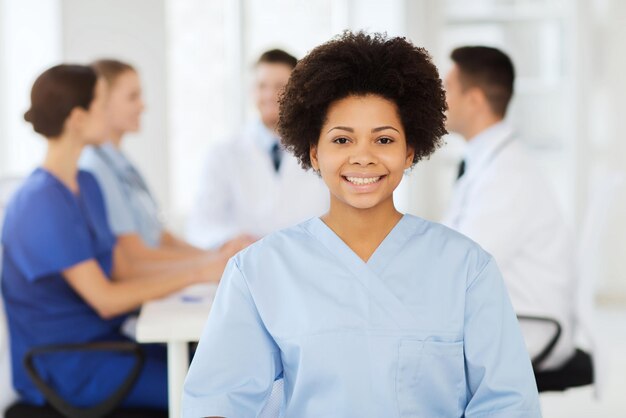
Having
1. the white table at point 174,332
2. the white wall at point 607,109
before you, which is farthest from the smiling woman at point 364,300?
the white wall at point 607,109

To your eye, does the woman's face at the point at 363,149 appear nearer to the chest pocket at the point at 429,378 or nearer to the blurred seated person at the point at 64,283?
the chest pocket at the point at 429,378

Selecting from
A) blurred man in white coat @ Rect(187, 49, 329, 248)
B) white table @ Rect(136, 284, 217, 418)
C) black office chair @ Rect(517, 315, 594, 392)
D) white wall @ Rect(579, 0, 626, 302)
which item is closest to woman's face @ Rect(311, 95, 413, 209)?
white table @ Rect(136, 284, 217, 418)

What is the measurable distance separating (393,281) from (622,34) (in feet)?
15.0

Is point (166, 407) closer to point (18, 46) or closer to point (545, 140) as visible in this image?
point (18, 46)

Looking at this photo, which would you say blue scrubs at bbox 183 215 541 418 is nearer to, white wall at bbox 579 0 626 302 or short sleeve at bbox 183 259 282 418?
short sleeve at bbox 183 259 282 418

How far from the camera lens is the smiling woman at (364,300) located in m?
1.50

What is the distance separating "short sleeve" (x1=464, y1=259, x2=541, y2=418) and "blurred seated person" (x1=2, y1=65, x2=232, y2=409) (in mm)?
1062

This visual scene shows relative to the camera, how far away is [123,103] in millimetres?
3469

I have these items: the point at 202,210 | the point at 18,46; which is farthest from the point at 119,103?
the point at 18,46

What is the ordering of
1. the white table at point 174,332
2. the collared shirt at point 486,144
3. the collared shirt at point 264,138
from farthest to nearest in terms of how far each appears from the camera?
the collared shirt at point 264,138, the collared shirt at point 486,144, the white table at point 174,332

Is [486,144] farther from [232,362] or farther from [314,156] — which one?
[232,362]

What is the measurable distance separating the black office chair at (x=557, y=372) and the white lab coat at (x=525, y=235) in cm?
2

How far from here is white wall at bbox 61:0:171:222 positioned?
4.98m

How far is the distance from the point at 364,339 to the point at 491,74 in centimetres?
167
